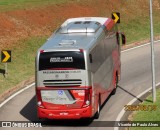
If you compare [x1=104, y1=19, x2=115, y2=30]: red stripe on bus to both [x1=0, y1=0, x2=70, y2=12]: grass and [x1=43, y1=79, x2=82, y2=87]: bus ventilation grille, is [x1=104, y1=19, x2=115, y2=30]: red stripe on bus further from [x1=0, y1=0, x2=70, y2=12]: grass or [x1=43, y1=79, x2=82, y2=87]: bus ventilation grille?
[x1=0, y1=0, x2=70, y2=12]: grass

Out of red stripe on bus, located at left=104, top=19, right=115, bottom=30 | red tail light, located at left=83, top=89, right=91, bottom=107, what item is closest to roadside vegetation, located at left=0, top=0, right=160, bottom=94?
red stripe on bus, located at left=104, top=19, right=115, bottom=30

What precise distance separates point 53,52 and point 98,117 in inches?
159

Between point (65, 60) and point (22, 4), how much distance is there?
20535 millimetres

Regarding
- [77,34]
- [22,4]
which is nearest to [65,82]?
[77,34]

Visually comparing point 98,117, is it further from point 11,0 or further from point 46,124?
point 11,0

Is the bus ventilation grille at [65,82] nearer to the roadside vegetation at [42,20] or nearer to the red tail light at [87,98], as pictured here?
the red tail light at [87,98]

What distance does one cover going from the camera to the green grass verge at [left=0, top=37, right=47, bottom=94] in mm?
27953

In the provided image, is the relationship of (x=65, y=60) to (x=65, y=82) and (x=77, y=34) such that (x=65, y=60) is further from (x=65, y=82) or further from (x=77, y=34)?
(x=77, y=34)

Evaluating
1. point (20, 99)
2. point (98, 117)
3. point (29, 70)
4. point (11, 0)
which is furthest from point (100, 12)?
point (98, 117)

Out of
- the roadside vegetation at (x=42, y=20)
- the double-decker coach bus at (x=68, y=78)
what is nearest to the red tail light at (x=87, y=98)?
the double-decker coach bus at (x=68, y=78)

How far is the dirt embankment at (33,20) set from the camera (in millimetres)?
35125

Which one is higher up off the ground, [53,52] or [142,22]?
[53,52]

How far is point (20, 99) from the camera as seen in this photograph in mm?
25500

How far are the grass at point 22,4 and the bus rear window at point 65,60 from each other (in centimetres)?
1807
